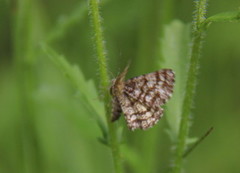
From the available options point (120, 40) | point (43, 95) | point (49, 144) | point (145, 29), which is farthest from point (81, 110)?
point (120, 40)

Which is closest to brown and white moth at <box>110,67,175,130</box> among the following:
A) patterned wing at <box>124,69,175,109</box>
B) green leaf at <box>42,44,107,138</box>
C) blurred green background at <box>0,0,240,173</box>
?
patterned wing at <box>124,69,175,109</box>

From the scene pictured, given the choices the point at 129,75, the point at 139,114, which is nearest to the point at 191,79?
the point at 139,114

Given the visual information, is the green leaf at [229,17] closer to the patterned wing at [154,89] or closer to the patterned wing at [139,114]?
the patterned wing at [154,89]

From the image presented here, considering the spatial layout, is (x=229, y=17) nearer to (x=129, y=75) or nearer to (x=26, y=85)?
(x=26, y=85)

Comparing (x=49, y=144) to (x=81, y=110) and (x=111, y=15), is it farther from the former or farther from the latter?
(x=111, y=15)

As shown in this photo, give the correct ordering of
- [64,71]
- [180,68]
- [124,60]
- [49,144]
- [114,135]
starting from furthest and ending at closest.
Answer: [124,60]
[49,144]
[180,68]
[64,71]
[114,135]

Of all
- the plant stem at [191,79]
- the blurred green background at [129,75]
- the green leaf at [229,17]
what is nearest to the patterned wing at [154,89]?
the plant stem at [191,79]
